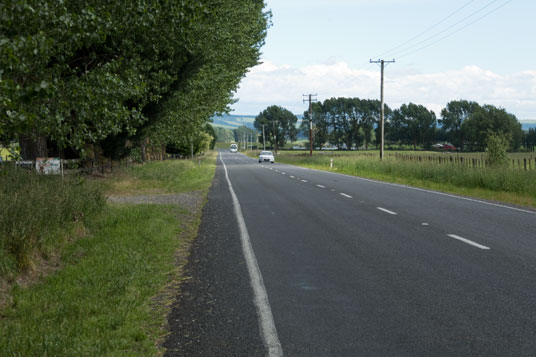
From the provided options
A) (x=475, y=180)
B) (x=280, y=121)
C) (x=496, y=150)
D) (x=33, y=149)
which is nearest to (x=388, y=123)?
(x=280, y=121)

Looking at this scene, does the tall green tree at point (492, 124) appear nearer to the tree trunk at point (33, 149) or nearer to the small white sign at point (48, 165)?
the tree trunk at point (33, 149)

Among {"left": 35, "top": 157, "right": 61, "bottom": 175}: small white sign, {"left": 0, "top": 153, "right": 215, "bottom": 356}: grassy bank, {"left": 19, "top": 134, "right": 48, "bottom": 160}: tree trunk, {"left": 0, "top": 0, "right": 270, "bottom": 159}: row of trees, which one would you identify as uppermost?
{"left": 0, "top": 0, "right": 270, "bottom": 159}: row of trees

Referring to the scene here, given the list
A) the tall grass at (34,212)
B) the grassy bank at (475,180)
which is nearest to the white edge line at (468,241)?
the tall grass at (34,212)

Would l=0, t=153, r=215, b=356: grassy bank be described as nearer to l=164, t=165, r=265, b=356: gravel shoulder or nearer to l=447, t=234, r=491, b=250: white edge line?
l=164, t=165, r=265, b=356: gravel shoulder

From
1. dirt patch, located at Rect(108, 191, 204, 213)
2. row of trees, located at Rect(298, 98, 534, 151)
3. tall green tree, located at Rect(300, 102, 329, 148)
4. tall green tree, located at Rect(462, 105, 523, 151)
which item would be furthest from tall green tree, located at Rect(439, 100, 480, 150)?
dirt patch, located at Rect(108, 191, 204, 213)

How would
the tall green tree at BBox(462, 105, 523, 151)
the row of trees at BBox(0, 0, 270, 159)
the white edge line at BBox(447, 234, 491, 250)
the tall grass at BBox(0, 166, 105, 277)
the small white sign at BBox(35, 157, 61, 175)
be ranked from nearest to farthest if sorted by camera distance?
the row of trees at BBox(0, 0, 270, 159)
the tall grass at BBox(0, 166, 105, 277)
the white edge line at BBox(447, 234, 491, 250)
the small white sign at BBox(35, 157, 61, 175)
the tall green tree at BBox(462, 105, 523, 151)

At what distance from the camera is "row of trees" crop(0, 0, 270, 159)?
254 inches

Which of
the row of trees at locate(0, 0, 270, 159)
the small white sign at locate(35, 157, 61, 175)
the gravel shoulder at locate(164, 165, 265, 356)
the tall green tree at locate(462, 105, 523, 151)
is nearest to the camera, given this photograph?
the gravel shoulder at locate(164, 165, 265, 356)

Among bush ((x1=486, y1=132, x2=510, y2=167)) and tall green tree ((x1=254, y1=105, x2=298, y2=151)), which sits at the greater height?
tall green tree ((x1=254, y1=105, x2=298, y2=151))

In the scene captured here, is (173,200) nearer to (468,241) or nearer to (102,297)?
(468,241)

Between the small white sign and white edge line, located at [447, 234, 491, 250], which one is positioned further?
the small white sign

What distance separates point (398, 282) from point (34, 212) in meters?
5.27

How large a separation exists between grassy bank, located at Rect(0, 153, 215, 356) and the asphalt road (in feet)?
3.41

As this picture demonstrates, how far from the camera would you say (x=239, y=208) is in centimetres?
1609
